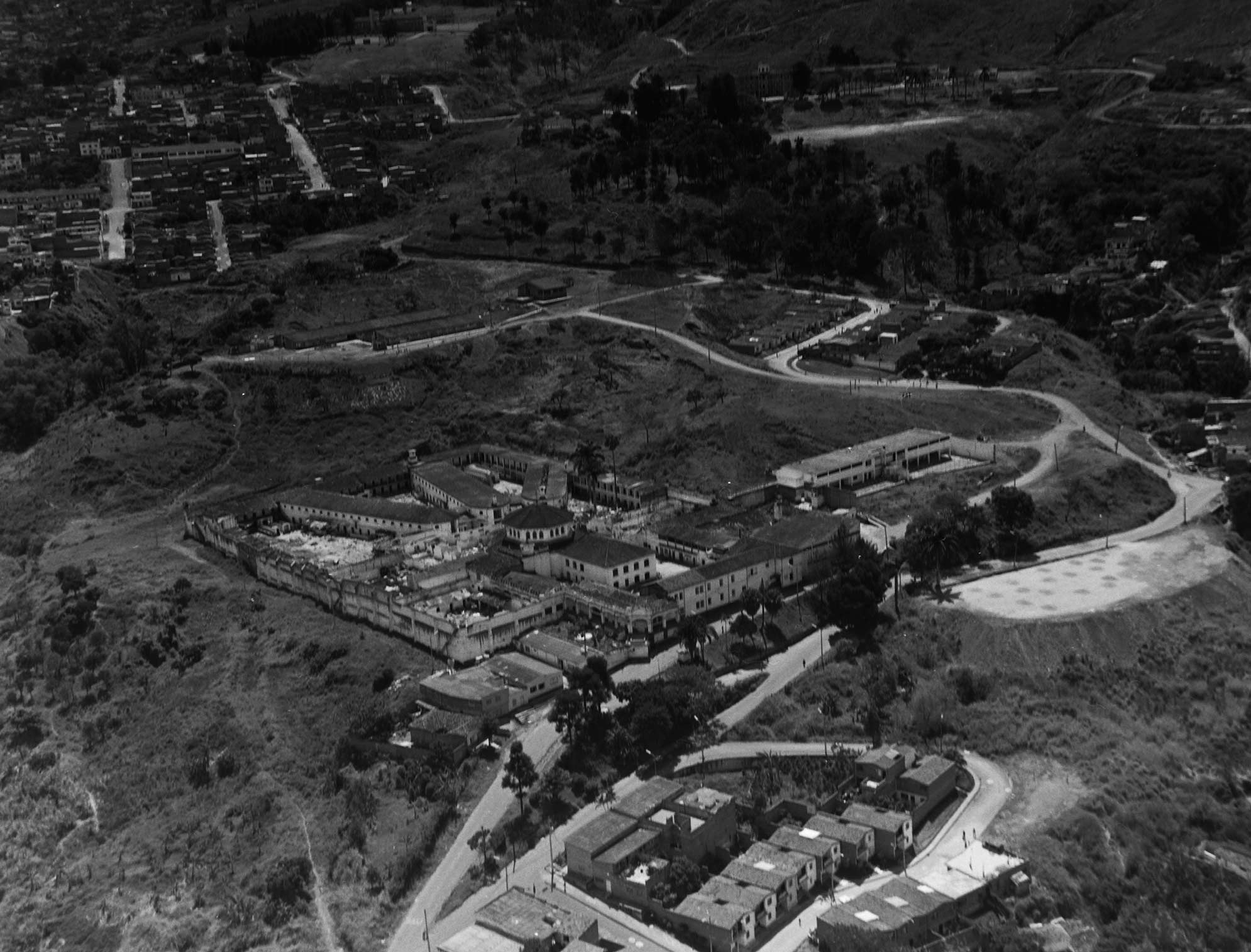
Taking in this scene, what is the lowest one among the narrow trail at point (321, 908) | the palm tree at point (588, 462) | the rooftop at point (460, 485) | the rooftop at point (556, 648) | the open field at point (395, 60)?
the narrow trail at point (321, 908)

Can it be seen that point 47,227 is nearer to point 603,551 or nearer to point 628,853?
point 603,551

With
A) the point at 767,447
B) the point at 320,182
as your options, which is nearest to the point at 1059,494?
the point at 767,447

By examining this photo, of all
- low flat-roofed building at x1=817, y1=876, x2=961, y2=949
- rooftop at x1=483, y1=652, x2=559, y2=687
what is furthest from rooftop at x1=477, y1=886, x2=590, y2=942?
rooftop at x1=483, y1=652, x2=559, y2=687

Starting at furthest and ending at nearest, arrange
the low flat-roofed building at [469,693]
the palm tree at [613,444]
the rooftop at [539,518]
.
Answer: the palm tree at [613,444] < the rooftop at [539,518] < the low flat-roofed building at [469,693]

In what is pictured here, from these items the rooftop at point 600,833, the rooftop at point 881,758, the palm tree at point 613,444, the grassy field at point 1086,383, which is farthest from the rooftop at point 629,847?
the grassy field at point 1086,383

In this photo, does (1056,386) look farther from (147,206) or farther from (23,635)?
(147,206)

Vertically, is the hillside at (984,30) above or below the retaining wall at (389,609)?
above

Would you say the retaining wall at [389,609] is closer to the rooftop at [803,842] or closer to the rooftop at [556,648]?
the rooftop at [556,648]

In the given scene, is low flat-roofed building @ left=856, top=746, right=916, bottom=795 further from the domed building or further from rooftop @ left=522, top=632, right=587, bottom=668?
the domed building
